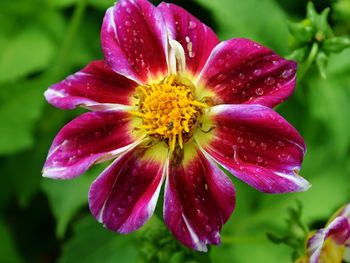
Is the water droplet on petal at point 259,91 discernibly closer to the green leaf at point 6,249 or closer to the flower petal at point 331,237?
the flower petal at point 331,237

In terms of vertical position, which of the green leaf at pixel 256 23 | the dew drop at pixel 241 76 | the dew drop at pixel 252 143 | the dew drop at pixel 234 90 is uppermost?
the dew drop at pixel 241 76

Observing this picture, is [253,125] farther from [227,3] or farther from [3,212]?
[3,212]

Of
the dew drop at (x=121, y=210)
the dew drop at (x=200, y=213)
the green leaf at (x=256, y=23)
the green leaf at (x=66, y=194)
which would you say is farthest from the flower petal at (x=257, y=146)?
the green leaf at (x=256, y=23)

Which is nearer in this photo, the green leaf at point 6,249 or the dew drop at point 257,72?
the dew drop at point 257,72

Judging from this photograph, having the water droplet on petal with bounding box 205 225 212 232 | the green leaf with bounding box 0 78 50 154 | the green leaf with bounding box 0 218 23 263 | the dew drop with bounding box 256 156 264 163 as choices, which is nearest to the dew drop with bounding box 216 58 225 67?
the dew drop with bounding box 256 156 264 163

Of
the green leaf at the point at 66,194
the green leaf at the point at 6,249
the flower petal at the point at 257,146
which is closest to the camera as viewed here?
the flower petal at the point at 257,146

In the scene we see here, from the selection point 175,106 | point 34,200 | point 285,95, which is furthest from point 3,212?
point 285,95
